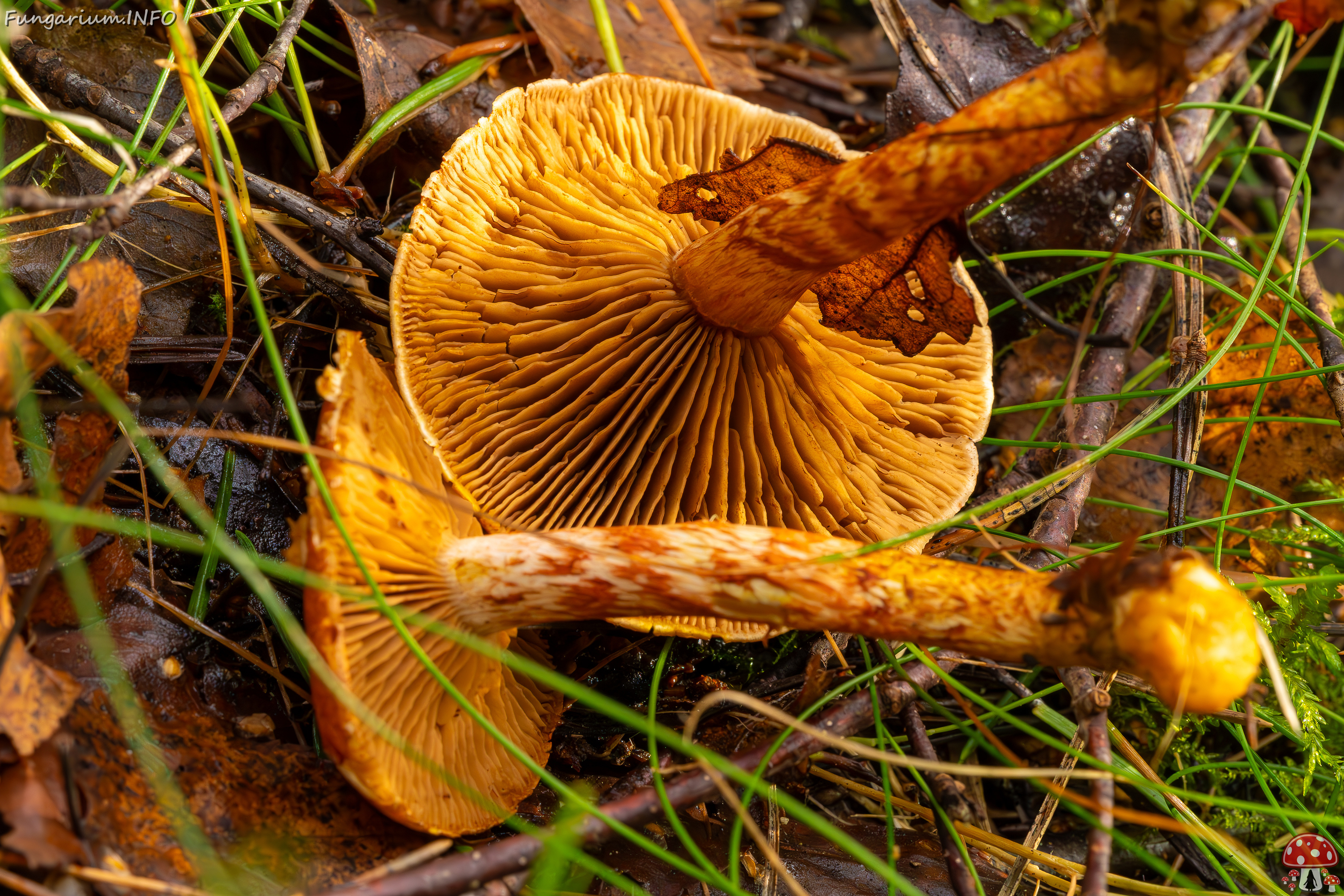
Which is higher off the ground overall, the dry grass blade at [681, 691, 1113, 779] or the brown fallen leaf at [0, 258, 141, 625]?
A: the brown fallen leaf at [0, 258, 141, 625]

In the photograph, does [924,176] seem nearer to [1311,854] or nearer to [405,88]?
[405,88]

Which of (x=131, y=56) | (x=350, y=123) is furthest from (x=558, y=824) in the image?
(x=131, y=56)

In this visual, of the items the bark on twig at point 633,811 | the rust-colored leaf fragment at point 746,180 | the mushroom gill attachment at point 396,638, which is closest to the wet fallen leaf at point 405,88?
the rust-colored leaf fragment at point 746,180

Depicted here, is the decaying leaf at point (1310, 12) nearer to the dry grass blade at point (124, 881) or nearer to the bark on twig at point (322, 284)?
the bark on twig at point (322, 284)

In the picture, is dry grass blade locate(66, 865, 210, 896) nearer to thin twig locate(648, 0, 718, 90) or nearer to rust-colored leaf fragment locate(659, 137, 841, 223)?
rust-colored leaf fragment locate(659, 137, 841, 223)

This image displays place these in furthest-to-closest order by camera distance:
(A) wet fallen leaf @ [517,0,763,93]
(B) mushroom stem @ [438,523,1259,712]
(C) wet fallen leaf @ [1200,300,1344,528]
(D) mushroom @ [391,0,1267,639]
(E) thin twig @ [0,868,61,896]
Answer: (A) wet fallen leaf @ [517,0,763,93]
(C) wet fallen leaf @ [1200,300,1344,528]
(D) mushroom @ [391,0,1267,639]
(B) mushroom stem @ [438,523,1259,712]
(E) thin twig @ [0,868,61,896]

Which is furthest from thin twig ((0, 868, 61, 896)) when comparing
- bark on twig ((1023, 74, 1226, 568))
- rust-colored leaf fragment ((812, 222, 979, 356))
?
bark on twig ((1023, 74, 1226, 568))

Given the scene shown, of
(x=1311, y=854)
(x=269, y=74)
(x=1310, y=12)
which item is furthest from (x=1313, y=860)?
(x=269, y=74)
